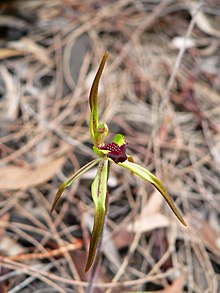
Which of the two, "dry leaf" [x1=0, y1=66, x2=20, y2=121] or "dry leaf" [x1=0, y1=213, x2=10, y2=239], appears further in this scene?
"dry leaf" [x1=0, y1=66, x2=20, y2=121]

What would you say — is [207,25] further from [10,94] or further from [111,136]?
[10,94]

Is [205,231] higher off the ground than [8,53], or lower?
lower

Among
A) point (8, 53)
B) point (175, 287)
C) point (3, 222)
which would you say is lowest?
point (175, 287)

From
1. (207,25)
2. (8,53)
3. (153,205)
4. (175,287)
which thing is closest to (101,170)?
(175,287)

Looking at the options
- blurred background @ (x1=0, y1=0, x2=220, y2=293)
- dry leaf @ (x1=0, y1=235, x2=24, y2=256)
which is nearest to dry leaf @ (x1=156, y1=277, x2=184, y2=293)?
blurred background @ (x1=0, y1=0, x2=220, y2=293)

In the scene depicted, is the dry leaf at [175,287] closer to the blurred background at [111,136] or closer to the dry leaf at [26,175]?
the blurred background at [111,136]

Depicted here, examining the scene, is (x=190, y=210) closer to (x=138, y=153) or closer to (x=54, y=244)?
(x=138, y=153)

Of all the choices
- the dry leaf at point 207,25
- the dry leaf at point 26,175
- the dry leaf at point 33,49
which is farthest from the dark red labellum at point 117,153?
the dry leaf at point 207,25

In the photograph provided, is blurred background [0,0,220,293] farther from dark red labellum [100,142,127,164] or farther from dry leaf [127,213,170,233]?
dark red labellum [100,142,127,164]
